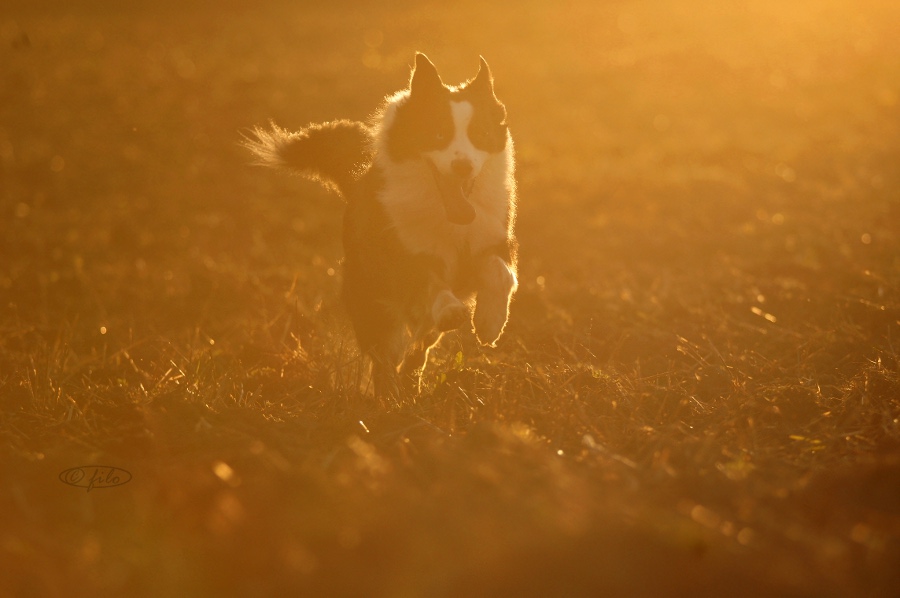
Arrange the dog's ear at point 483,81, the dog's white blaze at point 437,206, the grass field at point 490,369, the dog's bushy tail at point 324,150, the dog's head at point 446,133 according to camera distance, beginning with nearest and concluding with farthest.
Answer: the grass field at point 490,369, the dog's head at point 446,133, the dog's white blaze at point 437,206, the dog's ear at point 483,81, the dog's bushy tail at point 324,150

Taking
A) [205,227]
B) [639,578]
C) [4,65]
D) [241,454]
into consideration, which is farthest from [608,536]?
[4,65]

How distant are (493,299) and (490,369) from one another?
453mm

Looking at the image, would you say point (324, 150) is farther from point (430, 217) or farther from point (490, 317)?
point (490, 317)

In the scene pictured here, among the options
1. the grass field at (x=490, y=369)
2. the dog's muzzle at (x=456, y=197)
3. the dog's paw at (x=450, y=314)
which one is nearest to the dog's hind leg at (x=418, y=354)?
the grass field at (x=490, y=369)

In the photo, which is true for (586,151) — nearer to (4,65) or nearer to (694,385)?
(694,385)

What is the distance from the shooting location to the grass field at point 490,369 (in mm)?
3049

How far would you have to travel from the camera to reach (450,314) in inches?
217

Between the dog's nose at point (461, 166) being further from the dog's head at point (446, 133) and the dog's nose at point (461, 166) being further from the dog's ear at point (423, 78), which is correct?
the dog's ear at point (423, 78)

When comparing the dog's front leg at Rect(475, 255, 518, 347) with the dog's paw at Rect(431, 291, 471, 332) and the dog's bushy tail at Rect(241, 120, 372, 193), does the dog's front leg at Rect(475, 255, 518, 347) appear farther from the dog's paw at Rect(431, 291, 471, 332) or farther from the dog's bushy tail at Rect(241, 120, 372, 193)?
the dog's bushy tail at Rect(241, 120, 372, 193)

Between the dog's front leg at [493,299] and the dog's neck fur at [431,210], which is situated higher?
the dog's neck fur at [431,210]

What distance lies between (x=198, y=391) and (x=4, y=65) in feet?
56.7

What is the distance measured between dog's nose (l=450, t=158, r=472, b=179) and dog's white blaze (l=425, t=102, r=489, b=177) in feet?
Result: 0.07

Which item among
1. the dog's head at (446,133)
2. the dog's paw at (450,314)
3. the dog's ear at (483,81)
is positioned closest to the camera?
the dog's paw at (450,314)

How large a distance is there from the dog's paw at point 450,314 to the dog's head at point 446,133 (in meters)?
0.53
